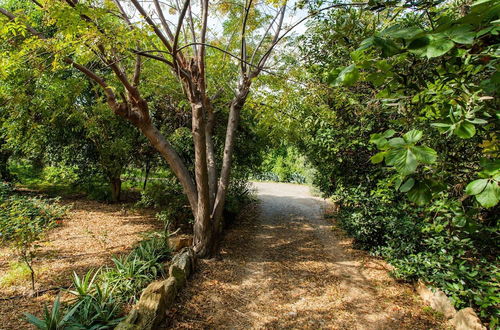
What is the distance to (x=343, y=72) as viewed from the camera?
0.88 meters

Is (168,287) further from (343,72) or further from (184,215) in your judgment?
(343,72)

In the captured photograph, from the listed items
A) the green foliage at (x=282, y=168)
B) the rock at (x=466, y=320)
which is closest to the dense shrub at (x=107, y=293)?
the rock at (x=466, y=320)

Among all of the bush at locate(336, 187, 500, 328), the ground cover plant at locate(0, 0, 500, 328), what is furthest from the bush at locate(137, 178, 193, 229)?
the bush at locate(336, 187, 500, 328)

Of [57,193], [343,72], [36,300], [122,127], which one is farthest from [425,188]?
[57,193]

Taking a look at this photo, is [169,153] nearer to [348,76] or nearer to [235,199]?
[235,199]

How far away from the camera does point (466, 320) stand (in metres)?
3.07

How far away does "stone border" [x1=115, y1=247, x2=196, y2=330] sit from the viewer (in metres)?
2.90

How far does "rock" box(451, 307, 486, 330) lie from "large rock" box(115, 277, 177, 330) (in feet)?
12.6

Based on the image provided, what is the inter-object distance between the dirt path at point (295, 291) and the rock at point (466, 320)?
0.32 meters

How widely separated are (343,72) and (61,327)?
371 centimetres

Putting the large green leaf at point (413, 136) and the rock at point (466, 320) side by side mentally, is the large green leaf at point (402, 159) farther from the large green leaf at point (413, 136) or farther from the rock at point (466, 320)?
the rock at point (466, 320)

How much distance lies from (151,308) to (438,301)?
4.08 metres

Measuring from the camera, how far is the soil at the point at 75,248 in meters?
3.32

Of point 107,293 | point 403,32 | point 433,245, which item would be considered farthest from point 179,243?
point 403,32
